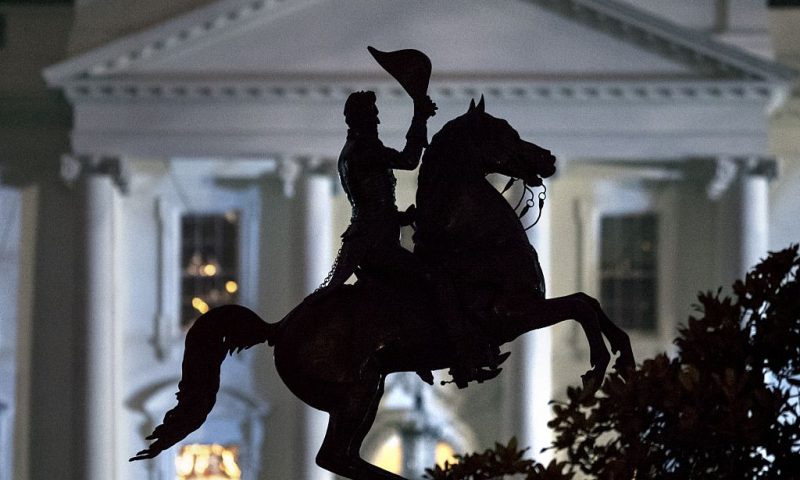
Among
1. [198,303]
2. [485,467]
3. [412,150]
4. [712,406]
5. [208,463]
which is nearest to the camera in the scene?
[412,150]

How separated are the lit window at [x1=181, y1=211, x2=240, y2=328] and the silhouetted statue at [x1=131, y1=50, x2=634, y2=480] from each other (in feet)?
94.4

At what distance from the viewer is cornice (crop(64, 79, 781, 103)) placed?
33938 mm

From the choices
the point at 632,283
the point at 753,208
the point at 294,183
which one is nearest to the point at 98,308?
the point at 294,183

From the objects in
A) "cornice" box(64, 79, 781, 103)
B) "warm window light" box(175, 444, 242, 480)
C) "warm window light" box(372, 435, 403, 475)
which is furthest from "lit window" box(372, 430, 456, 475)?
"cornice" box(64, 79, 781, 103)

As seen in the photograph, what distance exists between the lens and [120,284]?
121ft

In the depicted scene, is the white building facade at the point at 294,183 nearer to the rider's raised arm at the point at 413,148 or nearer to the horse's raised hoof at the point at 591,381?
the horse's raised hoof at the point at 591,381

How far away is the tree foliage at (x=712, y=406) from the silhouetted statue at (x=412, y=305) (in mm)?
767

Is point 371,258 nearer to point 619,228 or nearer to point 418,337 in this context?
point 418,337

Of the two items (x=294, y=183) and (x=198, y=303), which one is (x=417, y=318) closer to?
(x=294, y=183)

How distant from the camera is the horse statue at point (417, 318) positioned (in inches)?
360

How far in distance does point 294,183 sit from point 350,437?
1049 inches

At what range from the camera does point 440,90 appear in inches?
1330

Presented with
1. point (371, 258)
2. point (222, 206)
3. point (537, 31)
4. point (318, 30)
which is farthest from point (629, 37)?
point (371, 258)

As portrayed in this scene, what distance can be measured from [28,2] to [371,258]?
98.3 ft
